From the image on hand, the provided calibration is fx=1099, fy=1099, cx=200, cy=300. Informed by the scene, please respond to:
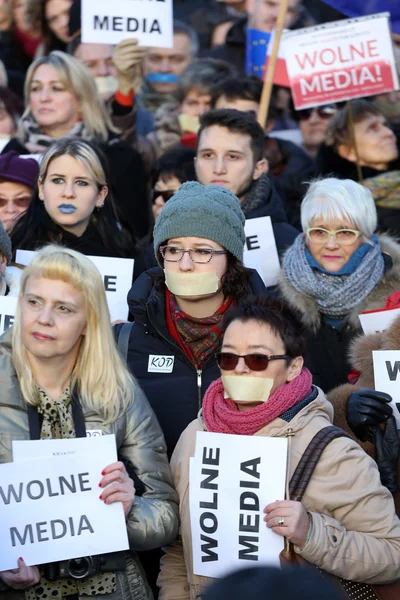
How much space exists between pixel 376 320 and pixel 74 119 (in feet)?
10.5

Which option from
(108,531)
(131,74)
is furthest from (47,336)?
(131,74)

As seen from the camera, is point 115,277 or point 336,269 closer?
point 336,269

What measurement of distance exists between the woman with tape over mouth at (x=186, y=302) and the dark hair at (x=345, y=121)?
3089mm

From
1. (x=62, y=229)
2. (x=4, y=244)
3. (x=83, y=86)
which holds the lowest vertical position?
(x=4, y=244)

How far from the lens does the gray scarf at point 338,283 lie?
5430mm

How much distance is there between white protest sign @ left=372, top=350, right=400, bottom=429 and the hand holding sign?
3825mm

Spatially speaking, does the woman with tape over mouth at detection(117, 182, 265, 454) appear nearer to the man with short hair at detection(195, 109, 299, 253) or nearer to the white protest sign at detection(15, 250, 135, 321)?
the white protest sign at detection(15, 250, 135, 321)

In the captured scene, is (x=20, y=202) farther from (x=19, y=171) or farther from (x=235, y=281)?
(x=235, y=281)

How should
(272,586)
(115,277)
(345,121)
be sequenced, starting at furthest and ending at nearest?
1. (345,121)
2. (115,277)
3. (272,586)

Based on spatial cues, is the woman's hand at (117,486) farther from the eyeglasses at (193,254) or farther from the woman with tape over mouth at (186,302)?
the eyeglasses at (193,254)

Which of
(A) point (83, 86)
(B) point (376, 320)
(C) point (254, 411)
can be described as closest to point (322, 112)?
(A) point (83, 86)

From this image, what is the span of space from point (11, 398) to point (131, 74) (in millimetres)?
4277

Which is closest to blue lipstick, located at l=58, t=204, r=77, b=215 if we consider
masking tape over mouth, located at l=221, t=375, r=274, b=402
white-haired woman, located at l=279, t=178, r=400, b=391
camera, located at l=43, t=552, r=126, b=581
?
white-haired woman, located at l=279, t=178, r=400, b=391

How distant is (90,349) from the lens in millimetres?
4020
